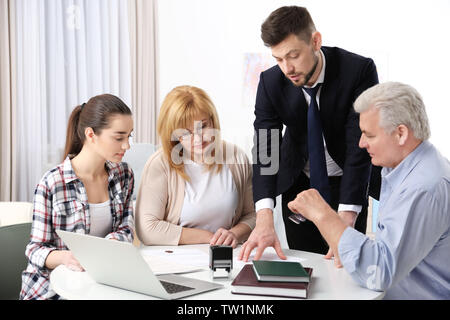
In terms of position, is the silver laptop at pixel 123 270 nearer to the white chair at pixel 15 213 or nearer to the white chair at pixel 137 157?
the white chair at pixel 15 213

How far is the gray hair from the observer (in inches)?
56.4

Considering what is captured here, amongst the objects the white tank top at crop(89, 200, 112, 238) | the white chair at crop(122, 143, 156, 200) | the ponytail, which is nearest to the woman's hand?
the white tank top at crop(89, 200, 112, 238)

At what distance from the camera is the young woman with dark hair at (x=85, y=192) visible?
174 centimetres

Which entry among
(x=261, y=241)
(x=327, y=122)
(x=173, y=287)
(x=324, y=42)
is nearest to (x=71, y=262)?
(x=173, y=287)

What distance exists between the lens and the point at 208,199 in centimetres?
209

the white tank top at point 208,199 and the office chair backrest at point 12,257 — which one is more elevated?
the white tank top at point 208,199

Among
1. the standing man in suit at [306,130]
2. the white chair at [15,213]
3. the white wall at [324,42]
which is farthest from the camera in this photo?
the white wall at [324,42]

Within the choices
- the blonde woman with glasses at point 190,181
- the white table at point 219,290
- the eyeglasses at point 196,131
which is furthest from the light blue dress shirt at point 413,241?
the eyeglasses at point 196,131

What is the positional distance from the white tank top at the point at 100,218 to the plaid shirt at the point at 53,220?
2cm

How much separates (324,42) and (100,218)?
4.14 metres

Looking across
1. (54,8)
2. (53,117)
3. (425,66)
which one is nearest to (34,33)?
(54,8)

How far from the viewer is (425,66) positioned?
5.38 metres

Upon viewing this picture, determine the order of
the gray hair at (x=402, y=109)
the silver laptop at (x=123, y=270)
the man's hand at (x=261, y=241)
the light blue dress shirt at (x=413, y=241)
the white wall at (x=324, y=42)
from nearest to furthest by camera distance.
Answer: the silver laptop at (x=123, y=270), the light blue dress shirt at (x=413, y=241), the gray hair at (x=402, y=109), the man's hand at (x=261, y=241), the white wall at (x=324, y=42)

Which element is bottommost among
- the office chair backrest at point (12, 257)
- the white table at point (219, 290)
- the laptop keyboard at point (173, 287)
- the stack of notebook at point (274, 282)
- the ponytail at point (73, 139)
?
the office chair backrest at point (12, 257)
